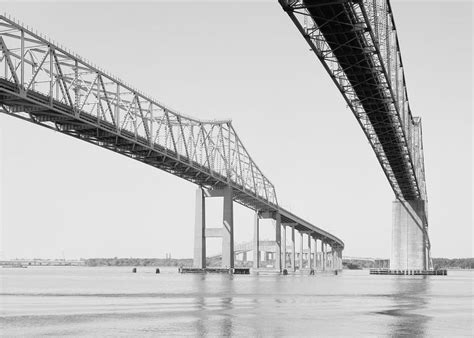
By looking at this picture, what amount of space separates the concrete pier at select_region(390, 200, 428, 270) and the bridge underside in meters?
49.2

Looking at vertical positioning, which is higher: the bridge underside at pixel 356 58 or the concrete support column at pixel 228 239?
the bridge underside at pixel 356 58

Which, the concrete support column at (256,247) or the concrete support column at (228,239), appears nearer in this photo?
the concrete support column at (228,239)

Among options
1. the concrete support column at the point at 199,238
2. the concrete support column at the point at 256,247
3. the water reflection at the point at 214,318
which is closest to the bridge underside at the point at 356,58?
the water reflection at the point at 214,318

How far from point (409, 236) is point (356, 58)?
86.0 meters

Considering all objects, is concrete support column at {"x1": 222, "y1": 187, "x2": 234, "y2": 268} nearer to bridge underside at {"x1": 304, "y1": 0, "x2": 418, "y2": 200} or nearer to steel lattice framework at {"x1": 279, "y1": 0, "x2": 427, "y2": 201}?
steel lattice framework at {"x1": 279, "y1": 0, "x2": 427, "y2": 201}

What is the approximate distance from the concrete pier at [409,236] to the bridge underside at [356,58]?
49210mm

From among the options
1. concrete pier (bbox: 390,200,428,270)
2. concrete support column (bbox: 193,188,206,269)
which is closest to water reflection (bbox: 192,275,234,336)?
concrete support column (bbox: 193,188,206,269)

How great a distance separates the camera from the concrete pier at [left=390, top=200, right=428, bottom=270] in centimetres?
12450

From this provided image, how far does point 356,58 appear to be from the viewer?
44281 mm

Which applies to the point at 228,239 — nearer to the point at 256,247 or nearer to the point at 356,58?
the point at 256,247

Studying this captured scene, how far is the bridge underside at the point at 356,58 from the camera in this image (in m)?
36.0

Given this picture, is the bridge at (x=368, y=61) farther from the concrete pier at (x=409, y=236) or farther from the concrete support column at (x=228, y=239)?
the concrete support column at (x=228, y=239)

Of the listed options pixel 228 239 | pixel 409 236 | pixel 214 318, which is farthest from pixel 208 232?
pixel 214 318

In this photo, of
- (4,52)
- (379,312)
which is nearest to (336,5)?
(379,312)
